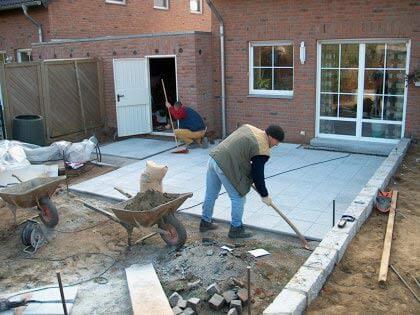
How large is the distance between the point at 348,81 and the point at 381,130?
1.39 metres

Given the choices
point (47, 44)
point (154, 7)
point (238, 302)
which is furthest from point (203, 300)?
point (154, 7)

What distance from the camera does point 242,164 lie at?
6.27 m

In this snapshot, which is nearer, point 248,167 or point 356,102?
point 248,167

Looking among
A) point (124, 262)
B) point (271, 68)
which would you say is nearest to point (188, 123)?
point (271, 68)

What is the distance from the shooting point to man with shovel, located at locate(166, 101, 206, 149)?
1190cm

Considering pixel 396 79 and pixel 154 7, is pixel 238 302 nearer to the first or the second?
pixel 396 79

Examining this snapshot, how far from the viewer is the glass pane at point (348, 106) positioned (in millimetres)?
11438

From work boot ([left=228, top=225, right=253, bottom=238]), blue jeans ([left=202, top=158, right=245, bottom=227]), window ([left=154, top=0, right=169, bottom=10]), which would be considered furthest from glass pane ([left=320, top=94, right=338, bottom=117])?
window ([left=154, top=0, right=169, bottom=10])

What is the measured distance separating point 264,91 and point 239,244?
272 inches

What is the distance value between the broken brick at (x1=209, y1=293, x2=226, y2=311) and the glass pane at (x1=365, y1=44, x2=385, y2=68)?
7.92 m

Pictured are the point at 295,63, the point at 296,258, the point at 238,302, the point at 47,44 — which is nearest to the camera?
the point at 238,302

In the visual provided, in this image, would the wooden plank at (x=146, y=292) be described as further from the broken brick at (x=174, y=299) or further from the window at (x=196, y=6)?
the window at (x=196, y=6)

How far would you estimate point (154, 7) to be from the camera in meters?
18.8

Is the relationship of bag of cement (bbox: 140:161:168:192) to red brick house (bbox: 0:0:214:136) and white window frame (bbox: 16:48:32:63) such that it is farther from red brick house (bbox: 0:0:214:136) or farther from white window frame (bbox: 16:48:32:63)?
white window frame (bbox: 16:48:32:63)
